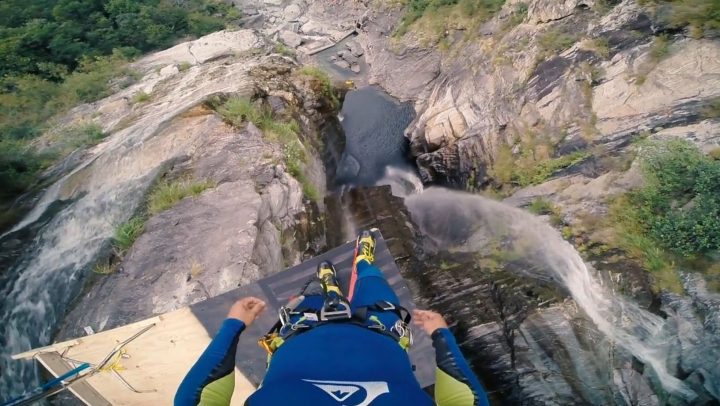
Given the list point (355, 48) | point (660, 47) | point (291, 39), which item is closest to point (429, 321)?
point (660, 47)

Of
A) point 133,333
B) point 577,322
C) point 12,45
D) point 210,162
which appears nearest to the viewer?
point 133,333

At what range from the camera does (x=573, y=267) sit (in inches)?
275

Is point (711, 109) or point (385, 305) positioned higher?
point (711, 109)

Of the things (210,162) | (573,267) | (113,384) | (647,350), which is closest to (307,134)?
(210,162)

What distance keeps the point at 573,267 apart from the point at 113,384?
6787 millimetres

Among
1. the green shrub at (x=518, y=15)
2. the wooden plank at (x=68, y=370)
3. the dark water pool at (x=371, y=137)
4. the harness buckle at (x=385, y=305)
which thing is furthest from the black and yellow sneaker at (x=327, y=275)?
the green shrub at (x=518, y=15)

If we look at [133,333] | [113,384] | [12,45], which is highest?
[12,45]

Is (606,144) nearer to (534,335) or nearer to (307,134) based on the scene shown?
(534,335)

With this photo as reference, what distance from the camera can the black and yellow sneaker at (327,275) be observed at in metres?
4.15

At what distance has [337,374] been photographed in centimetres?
196

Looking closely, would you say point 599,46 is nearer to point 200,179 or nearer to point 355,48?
point 200,179

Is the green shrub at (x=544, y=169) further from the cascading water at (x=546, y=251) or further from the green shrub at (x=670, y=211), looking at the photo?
the green shrub at (x=670, y=211)

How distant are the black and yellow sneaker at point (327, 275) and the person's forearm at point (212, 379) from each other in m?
1.49

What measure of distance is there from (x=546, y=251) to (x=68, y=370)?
7261 millimetres
